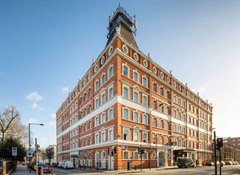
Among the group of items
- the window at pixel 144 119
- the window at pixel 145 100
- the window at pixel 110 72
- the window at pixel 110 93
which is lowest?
the window at pixel 144 119

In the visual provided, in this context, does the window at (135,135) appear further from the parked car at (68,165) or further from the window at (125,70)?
the parked car at (68,165)

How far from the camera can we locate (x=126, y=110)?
35188mm

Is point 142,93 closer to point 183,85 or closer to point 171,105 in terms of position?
point 171,105

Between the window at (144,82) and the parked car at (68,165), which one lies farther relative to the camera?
the parked car at (68,165)

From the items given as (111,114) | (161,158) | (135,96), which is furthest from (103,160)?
(161,158)

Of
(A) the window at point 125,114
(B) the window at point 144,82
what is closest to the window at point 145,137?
(A) the window at point 125,114

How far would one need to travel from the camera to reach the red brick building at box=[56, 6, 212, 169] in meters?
34.2

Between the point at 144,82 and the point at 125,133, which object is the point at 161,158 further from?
the point at 144,82

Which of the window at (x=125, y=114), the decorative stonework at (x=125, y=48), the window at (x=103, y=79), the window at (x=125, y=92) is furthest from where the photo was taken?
the window at (x=103, y=79)

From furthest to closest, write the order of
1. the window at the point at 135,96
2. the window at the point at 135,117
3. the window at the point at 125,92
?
the window at the point at 135,96 → the window at the point at 135,117 → the window at the point at 125,92

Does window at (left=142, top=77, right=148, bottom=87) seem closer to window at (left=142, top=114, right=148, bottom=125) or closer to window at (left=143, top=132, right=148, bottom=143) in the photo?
window at (left=142, top=114, right=148, bottom=125)

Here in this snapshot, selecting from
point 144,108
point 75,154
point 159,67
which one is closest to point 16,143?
point 75,154

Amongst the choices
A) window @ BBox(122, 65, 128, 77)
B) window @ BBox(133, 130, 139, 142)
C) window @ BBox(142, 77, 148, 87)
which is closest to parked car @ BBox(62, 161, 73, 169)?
window @ BBox(133, 130, 139, 142)

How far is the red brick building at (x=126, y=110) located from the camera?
34.2 meters
